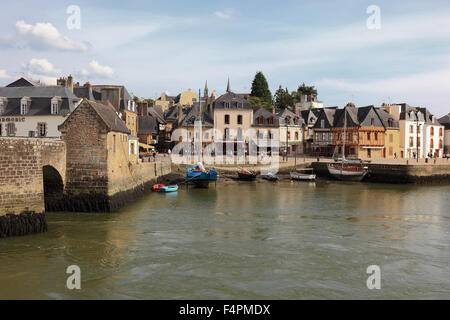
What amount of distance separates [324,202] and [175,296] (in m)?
19.3

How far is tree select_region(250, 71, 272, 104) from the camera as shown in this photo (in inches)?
3356

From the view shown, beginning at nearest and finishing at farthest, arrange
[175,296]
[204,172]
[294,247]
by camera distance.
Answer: [175,296] < [294,247] < [204,172]

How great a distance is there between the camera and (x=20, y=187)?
16.3 meters

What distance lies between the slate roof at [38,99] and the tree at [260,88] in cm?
5457

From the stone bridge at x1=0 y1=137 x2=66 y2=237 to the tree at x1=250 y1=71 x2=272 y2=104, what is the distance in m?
70.4

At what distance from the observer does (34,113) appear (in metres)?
33.7

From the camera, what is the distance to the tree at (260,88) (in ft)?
280

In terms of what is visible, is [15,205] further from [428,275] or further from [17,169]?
[428,275]

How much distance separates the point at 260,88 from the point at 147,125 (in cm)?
3486

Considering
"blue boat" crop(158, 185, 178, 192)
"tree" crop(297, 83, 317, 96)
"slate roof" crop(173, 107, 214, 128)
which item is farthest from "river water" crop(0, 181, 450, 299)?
"tree" crop(297, 83, 317, 96)

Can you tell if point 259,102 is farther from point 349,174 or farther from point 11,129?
point 11,129

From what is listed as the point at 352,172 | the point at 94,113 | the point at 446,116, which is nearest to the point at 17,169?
the point at 94,113

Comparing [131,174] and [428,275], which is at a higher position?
[131,174]

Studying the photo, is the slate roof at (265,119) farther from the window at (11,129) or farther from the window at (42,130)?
the window at (11,129)
